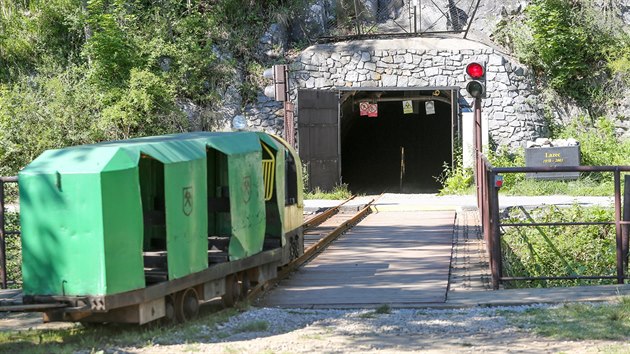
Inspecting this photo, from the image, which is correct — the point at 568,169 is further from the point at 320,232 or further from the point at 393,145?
the point at 393,145

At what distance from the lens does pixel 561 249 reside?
16.0m

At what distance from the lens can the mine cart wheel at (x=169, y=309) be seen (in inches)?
366

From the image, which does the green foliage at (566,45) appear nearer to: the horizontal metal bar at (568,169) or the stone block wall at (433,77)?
the stone block wall at (433,77)

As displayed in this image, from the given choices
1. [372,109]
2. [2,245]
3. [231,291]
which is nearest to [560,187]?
[372,109]

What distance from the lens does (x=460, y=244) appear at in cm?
1538

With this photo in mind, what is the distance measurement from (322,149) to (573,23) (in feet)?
26.4

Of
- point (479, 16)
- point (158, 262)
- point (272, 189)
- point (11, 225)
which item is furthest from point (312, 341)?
point (479, 16)

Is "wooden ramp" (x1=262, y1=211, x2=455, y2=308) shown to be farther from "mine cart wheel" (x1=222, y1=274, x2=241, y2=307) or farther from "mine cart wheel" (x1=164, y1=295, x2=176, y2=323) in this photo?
"mine cart wheel" (x1=164, y1=295, x2=176, y2=323)

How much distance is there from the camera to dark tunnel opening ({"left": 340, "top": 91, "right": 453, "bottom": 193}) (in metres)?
34.5

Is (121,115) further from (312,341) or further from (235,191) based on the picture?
(312,341)

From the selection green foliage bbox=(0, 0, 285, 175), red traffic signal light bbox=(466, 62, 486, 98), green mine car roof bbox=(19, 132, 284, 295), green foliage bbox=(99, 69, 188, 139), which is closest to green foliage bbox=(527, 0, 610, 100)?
green foliage bbox=(0, 0, 285, 175)

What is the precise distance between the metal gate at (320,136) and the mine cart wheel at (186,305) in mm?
16316

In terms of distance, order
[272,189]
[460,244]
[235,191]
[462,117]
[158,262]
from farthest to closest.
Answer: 1. [462,117]
2. [460,244]
3. [272,189]
4. [235,191]
5. [158,262]

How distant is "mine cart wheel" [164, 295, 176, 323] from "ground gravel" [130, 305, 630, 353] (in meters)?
0.40
